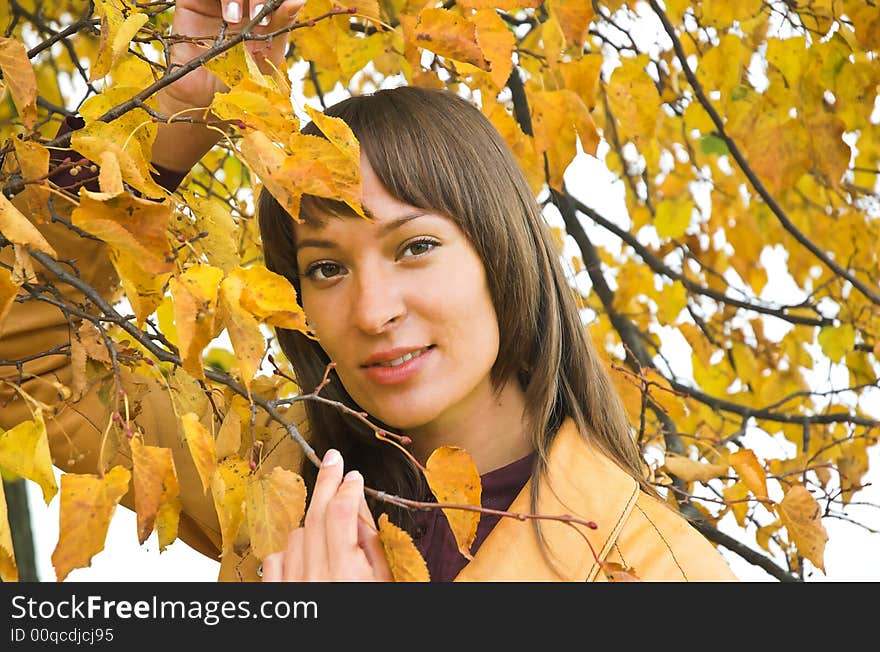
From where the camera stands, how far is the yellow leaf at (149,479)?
0.73m

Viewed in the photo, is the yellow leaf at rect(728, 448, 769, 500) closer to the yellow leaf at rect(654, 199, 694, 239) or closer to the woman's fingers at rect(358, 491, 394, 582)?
the woman's fingers at rect(358, 491, 394, 582)

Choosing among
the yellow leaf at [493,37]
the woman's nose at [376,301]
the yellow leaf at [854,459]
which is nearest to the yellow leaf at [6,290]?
the woman's nose at [376,301]

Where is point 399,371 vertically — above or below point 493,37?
below

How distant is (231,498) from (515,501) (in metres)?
0.41

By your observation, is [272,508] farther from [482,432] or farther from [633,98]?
[633,98]

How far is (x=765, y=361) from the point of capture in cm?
267

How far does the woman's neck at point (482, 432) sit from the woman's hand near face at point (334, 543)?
1.25 ft

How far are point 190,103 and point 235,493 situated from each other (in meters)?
0.46

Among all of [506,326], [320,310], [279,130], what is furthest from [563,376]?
[279,130]

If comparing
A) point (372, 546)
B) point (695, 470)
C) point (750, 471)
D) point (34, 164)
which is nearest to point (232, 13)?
point (34, 164)

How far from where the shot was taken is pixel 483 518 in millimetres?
1212

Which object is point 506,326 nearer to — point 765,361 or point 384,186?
point 384,186

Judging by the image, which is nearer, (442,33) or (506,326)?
(442,33)
